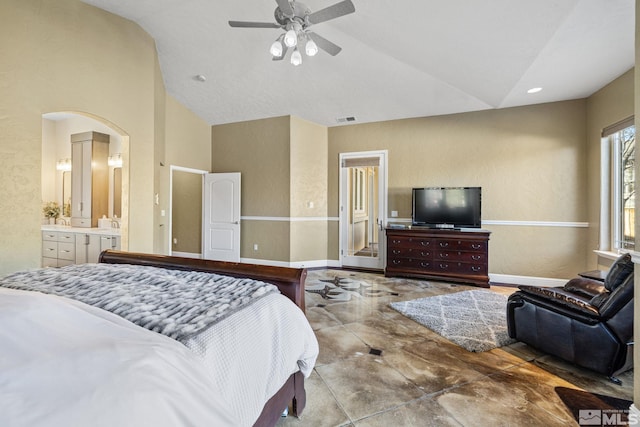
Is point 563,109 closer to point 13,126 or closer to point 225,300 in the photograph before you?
point 225,300

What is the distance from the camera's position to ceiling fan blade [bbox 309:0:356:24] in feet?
7.74

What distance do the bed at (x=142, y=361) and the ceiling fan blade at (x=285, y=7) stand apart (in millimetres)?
2407

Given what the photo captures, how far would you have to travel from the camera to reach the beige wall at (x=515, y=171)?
442 centimetres

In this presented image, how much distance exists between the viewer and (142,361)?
78 centimetres

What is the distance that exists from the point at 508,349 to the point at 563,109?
13.1 feet

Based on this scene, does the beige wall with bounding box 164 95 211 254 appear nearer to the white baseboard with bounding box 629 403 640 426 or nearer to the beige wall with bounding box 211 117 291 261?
the beige wall with bounding box 211 117 291 261

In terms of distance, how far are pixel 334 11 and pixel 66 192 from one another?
582 cm

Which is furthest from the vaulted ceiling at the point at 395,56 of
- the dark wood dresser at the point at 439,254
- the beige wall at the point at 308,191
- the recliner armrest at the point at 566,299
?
the recliner armrest at the point at 566,299

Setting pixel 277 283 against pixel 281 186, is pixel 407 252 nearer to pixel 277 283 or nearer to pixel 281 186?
pixel 281 186

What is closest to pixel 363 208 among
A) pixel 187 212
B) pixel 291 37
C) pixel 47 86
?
pixel 291 37

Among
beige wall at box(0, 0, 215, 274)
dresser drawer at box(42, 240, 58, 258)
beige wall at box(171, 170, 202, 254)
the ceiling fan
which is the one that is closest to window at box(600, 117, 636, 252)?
the ceiling fan

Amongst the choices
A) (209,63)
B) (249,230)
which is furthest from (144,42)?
(249,230)

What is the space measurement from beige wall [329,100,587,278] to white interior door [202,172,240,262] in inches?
131

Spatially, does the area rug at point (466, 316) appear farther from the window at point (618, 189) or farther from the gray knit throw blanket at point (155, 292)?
the gray knit throw blanket at point (155, 292)
